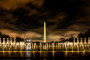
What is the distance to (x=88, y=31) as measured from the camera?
3723 inches

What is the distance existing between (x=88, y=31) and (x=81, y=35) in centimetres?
1392

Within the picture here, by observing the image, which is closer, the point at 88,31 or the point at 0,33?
the point at 88,31

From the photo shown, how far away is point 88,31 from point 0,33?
2581 inches

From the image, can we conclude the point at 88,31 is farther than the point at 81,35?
No

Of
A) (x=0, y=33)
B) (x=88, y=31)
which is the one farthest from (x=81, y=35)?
(x=0, y=33)

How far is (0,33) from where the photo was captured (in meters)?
111

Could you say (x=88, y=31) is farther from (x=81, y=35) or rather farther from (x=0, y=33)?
(x=0, y=33)

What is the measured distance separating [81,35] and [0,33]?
6233cm
